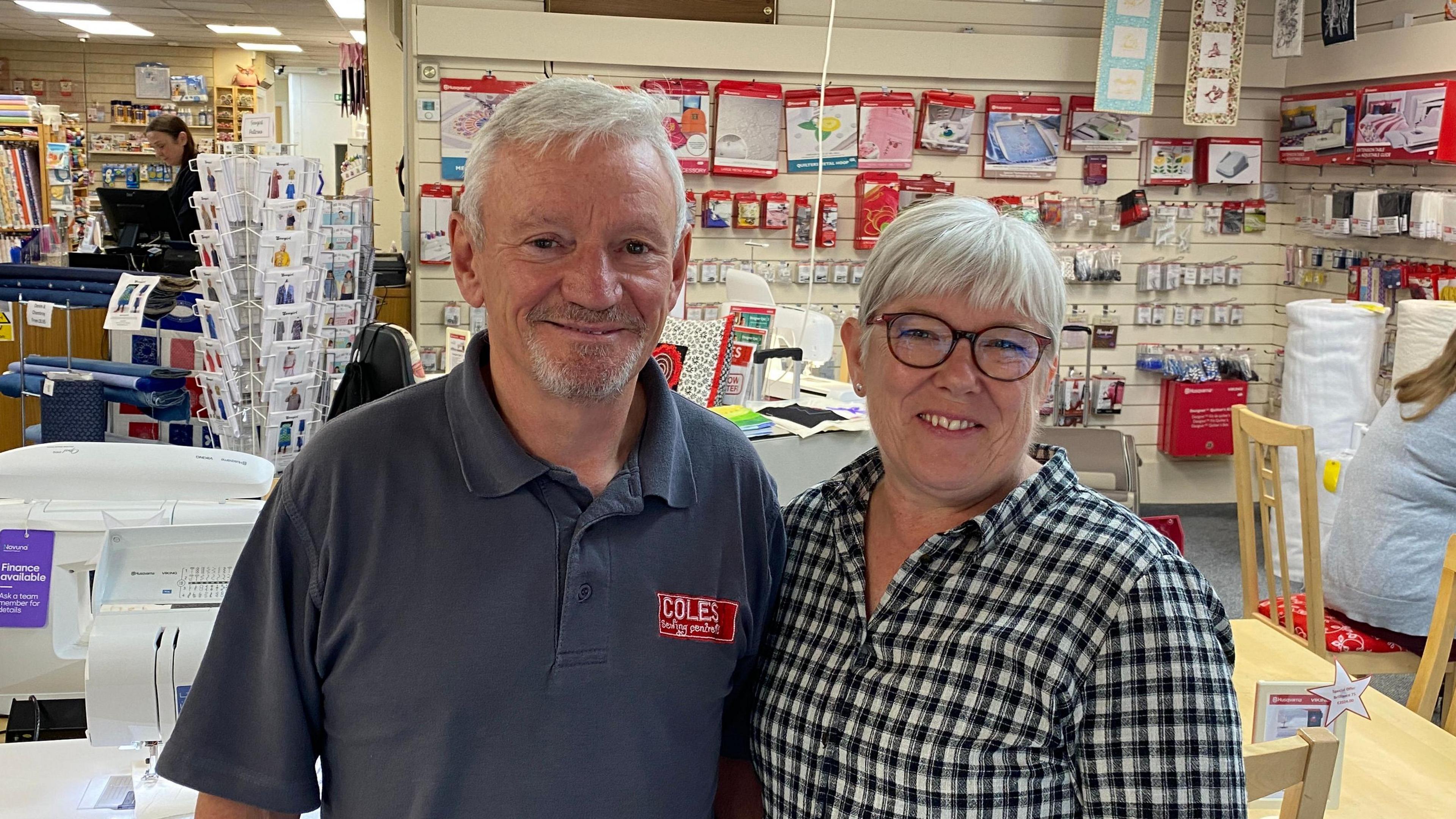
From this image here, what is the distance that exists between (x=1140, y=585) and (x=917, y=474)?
0.31 meters

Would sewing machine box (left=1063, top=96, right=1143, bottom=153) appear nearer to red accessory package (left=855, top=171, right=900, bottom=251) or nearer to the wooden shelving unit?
red accessory package (left=855, top=171, right=900, bottom=251)

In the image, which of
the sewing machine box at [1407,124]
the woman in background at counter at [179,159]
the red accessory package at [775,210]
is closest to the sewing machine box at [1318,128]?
the sewing machine box at [1407,124]

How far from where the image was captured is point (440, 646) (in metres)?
1.33

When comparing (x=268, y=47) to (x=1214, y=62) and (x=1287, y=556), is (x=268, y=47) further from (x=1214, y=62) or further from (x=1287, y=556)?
(x=1287, y=556)

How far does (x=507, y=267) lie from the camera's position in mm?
1386

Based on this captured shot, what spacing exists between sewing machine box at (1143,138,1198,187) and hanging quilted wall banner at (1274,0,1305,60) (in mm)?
721

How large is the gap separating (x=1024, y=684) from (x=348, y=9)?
1211cm

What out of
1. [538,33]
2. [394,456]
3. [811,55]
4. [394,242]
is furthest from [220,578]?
[394,242]

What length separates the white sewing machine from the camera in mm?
2002

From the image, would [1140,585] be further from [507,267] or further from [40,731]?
[40,731]

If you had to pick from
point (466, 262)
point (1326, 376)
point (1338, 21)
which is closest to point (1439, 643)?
point (466, 262)

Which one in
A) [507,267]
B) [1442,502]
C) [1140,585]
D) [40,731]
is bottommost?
[40,731]

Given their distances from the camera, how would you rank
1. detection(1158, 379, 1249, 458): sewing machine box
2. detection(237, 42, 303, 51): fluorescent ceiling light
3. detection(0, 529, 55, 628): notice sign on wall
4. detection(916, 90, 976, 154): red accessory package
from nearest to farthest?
detection(0, 529, 55, 628): notice sign on wall < detection(916, 90, 976, 154): red accessory package < detection(1158, 379, 1249, 458): sewing machine box < detection(237, 42, 303, 51): fluorescent ceiling light

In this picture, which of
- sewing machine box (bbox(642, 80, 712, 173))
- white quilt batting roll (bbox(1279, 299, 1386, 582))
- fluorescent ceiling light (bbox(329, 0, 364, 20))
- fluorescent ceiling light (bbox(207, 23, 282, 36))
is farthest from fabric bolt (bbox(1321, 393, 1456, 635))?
fluorescent ceiling light (bbox(207, 23, 282, 36))
